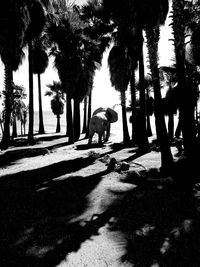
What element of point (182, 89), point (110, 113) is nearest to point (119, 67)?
point (110, 113)

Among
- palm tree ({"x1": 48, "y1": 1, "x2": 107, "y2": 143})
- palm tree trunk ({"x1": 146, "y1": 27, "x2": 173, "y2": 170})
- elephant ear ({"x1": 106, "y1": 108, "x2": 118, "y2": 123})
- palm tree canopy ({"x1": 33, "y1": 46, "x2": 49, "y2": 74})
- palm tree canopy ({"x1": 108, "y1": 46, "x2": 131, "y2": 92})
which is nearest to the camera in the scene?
palm tree trunk ({"x1": 146, "y1": 27, "x2": 173, "y2": 170})

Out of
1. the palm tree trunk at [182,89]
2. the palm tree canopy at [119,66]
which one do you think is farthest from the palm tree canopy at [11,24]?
the palm tree trunk at [182,89]

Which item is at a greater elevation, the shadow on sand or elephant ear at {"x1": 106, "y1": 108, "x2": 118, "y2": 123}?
elephant ear at {"x1": 106, "y1": 108, "x2": 118, "y2": 123}

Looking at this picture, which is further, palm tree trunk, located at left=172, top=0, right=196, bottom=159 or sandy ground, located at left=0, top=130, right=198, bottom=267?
palm tree trunk, located at left=172, top=0, right=196, bottom=159

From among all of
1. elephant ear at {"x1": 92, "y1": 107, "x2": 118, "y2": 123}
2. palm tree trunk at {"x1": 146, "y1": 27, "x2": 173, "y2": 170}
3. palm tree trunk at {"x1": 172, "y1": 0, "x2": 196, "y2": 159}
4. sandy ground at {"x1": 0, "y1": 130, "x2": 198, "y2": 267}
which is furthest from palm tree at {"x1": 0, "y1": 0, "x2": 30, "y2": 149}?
palm tree trunk at {"x1": 172, "y1": 0, "x2": 196, "y2": 159}

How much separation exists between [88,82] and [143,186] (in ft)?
54.4

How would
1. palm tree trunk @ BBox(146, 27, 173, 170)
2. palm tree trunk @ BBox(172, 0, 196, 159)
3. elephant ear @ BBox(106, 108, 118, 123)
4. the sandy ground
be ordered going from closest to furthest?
the sandy ground → palm tree trunk @ BBox(172, 0, 196, 159) → palm tree trunk @ BBox(146, 27, 173, 170) → elephant ear @ BBox(106, 108, 118, 123)

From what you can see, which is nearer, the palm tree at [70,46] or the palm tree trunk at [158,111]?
the palm tree trunk at [158,111]

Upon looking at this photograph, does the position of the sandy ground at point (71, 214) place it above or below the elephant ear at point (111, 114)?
below

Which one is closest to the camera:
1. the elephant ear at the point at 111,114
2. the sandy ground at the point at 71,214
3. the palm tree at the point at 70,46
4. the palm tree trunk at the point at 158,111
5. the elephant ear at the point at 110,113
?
the sandy ground at the point at 71,214

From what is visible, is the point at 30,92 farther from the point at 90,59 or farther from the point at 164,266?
the point at 164,266

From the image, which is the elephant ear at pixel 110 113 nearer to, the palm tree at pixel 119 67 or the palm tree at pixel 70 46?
the palm tree at pixel 119 67

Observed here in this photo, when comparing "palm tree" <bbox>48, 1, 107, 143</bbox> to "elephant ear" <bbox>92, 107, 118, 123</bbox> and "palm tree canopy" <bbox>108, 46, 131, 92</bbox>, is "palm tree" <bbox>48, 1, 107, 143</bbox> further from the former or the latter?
"elephant ear" <bbox>92, 107, 118, 123</bbox>

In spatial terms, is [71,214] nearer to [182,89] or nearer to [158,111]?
[158,111]
